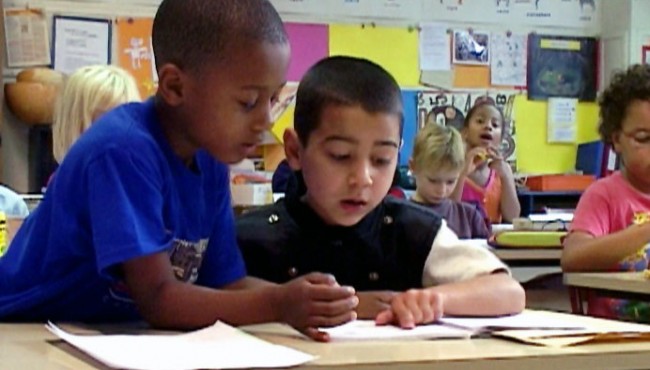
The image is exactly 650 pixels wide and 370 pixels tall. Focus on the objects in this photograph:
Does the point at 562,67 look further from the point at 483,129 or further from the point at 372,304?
the point at 372,304

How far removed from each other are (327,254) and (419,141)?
2.23 meters

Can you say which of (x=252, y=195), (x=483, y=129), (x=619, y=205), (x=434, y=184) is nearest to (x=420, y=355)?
(x=619, y=205)

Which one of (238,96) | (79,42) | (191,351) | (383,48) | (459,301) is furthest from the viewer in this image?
(383,48)

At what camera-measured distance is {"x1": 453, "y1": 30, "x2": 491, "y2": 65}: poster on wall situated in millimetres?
5523

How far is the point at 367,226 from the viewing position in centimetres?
161

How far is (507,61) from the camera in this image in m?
5.61

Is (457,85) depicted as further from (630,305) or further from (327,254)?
(327,254)

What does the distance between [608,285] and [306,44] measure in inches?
128

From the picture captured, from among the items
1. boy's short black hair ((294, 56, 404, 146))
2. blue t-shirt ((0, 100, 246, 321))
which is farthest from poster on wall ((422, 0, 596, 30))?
blue t-shirt ((0, 100, 246, 321))

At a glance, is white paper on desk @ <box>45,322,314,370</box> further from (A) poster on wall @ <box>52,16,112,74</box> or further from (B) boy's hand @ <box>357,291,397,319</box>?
(A) poster on wall @ <box>52,16,112,74</box>

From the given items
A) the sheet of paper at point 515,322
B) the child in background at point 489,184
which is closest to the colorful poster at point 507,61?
the child in background at point 489,184

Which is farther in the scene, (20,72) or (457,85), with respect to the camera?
(457,85)

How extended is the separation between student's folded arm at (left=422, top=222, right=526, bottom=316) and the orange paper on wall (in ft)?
13.1

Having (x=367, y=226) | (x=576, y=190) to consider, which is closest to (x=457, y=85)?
(x=576, y=190)
